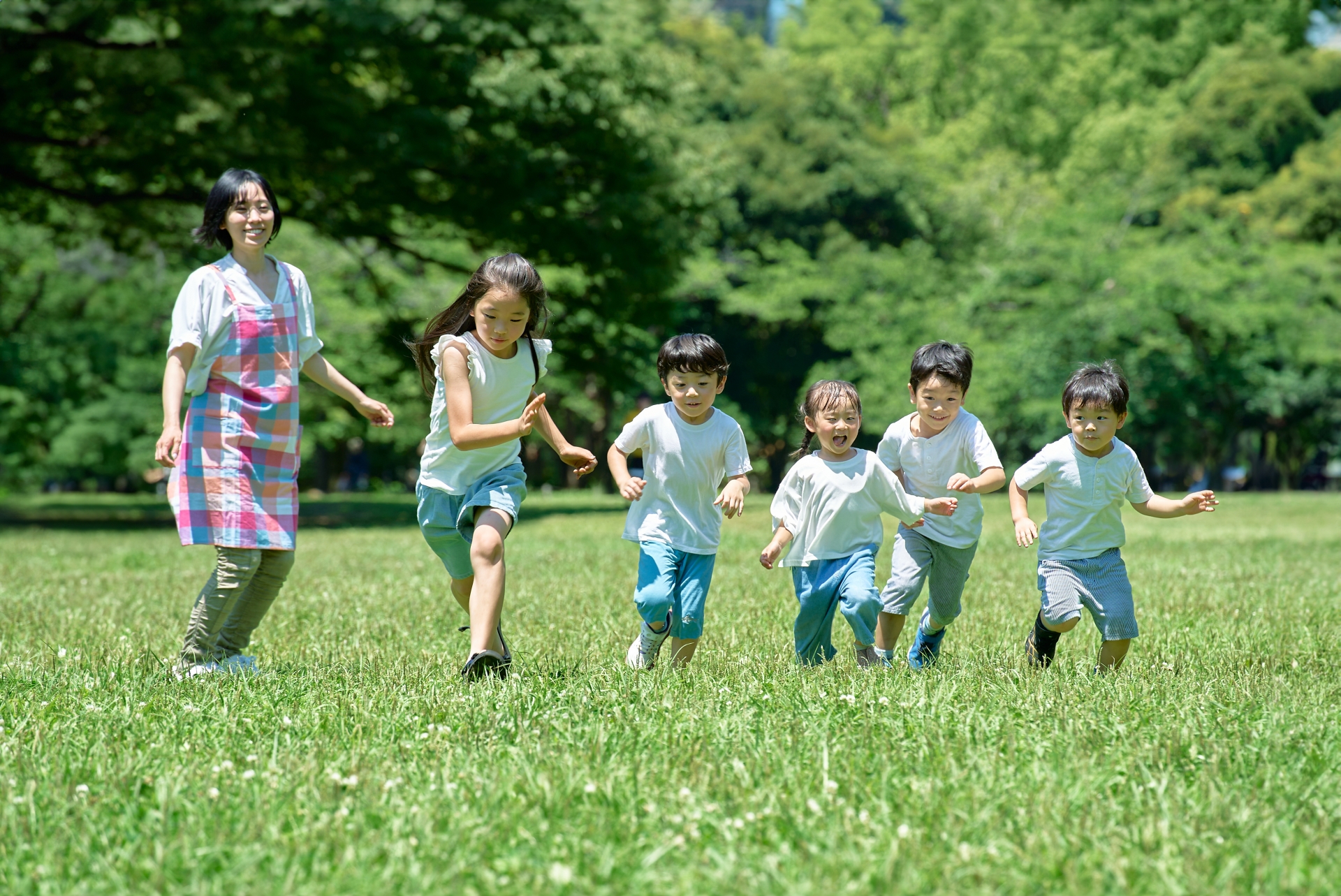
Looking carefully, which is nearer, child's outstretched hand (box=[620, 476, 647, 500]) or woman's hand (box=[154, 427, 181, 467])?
woman's hand (box=[154, 427, 181, 467])

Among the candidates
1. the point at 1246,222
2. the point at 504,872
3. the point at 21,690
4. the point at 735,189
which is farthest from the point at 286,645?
the point at 1246,222

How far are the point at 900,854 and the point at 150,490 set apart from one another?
52465 millimetres

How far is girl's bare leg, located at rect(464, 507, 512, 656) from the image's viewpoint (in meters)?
5.18

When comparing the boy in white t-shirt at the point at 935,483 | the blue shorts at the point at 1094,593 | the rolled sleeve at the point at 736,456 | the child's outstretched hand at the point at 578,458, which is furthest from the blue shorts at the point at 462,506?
the blue shorts at the point at 1094,593

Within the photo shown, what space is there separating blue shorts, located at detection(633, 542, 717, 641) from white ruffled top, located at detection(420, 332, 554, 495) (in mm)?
768

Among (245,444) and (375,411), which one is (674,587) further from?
(245,444)

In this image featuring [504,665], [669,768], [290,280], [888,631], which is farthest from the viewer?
[888,631]

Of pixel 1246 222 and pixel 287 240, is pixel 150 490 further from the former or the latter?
pixel 1246 222

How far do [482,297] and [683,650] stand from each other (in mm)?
1798

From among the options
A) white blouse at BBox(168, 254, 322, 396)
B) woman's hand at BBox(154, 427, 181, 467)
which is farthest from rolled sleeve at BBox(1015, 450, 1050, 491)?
woman's hand at BBox(154, 427, 181, 467)

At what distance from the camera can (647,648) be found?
224 inches

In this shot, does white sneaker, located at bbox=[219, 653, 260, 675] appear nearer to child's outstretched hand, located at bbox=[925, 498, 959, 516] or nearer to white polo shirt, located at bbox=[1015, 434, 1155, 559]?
child's outstretched hand, located at bbox=[925, 498, 959, 516]

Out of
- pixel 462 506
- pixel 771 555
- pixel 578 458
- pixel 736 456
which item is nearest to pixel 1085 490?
pixel 771 555

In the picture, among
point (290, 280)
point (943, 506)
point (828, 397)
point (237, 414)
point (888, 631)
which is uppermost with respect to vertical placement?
point (290, 280)
